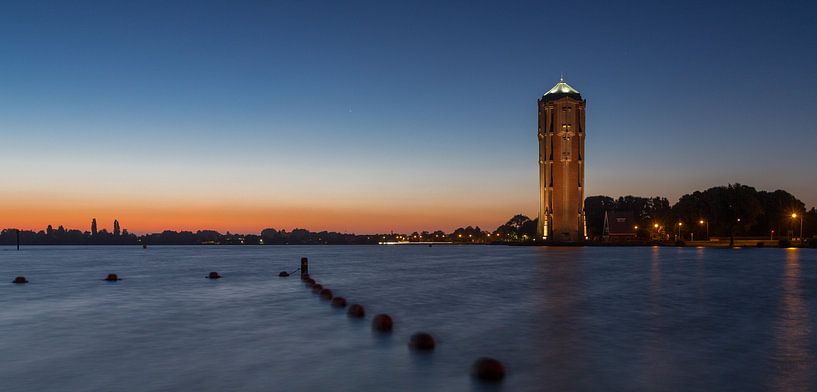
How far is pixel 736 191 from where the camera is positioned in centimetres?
12538

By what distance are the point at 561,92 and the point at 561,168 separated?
82.2ft

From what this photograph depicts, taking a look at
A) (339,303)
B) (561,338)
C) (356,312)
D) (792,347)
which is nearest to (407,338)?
(561,338)

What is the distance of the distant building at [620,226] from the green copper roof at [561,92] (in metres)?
→ 35.6

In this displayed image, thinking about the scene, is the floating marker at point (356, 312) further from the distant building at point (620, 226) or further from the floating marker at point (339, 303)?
the distant building at point (620, 226)

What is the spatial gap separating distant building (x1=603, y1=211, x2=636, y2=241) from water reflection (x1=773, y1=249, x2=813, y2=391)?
486 feet

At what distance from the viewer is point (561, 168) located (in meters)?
173

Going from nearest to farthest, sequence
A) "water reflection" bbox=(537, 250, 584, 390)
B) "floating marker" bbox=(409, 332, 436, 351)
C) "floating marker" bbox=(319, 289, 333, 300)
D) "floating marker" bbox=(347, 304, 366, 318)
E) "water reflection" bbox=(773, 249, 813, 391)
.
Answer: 1. "water reflection" bbox=(773, 249, 813, 391)
2. "water reflection" bbox=(537, 250, 584, 390)
3. "floating marker" bbox=(409, 332, 436, 351)
4. "floating marker" bbox=(347, 304, 366, 318)
5. "floating marker" bbox=(319, 289, 333, 300)

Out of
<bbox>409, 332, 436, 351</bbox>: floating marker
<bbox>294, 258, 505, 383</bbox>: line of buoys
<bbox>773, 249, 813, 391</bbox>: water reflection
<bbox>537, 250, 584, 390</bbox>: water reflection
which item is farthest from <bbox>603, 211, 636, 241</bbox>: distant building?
<bbox>409, 332, 436, 351</bbox>: floating marker

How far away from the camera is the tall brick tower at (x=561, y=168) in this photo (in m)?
170

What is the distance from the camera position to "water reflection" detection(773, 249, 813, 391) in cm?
1296

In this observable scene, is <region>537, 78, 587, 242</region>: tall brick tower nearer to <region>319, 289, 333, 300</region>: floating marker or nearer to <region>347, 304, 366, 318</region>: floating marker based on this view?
<region>319, 289, 333, 300</region>: floating marker

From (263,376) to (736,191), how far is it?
131 m

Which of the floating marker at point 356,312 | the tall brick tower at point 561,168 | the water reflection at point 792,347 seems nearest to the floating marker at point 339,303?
the floating marker at point 356,312

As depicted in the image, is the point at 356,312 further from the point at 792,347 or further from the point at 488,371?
the point at 792,347
